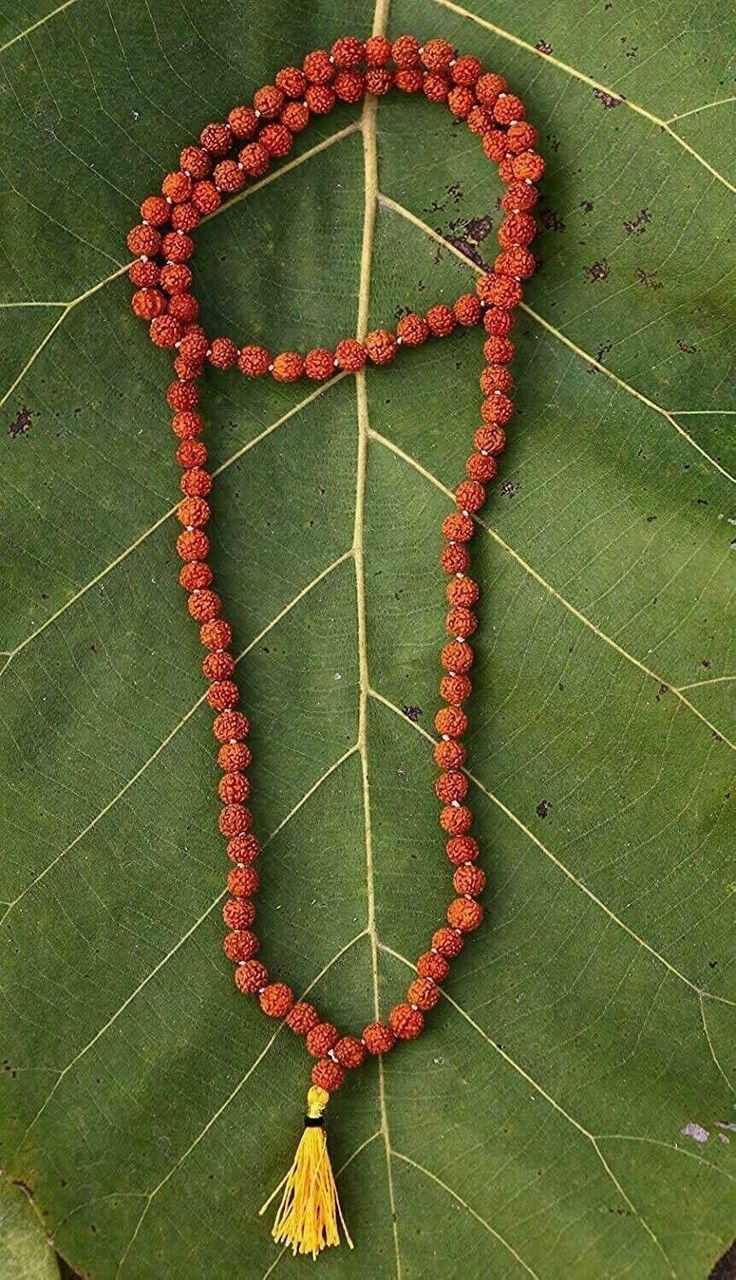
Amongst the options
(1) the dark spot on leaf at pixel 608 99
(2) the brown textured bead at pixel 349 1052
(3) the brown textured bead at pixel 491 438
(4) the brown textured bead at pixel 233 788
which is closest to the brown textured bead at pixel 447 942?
(2) the brown textured bead at pixel 349 1052

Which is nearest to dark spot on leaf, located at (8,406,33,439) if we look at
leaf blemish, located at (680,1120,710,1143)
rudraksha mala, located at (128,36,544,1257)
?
rudraksha mala, located at (128,36,544,1257)

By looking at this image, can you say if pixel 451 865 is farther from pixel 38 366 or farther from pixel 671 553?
pixel 38 366

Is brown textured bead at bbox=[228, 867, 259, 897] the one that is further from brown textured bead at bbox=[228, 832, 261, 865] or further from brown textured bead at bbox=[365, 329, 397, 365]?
brown textured bead at bbox=[365, 329, 397, 365]

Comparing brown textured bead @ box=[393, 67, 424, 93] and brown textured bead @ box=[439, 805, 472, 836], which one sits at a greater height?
brown textured bead @ box=[393, 67, 424, 93]

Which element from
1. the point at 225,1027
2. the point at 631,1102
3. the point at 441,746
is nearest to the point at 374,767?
the point at 441,746

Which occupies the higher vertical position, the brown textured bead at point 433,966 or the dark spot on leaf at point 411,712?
the dark spot on leaf at point 411,712

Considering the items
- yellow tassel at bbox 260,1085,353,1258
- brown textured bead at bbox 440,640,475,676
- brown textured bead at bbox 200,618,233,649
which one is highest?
brown textured bead at bbox 440,640,475,676

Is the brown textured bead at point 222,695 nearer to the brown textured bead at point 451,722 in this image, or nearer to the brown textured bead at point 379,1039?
the brown textured bead at point 451,722

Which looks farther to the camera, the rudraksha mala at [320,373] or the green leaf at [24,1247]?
the green leaf at [24,1247]
